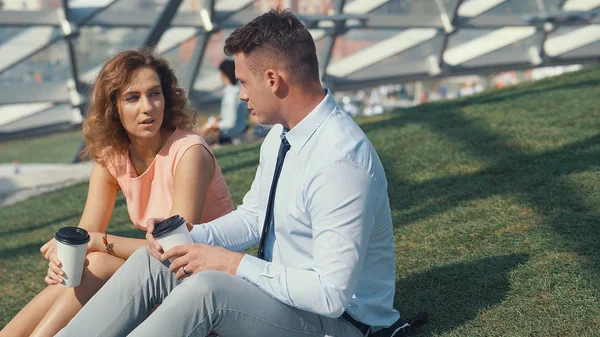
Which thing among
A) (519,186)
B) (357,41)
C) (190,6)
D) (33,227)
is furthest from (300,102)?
(357,41)

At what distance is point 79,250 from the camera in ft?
8.06

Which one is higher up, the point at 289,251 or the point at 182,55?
the point at 289,251

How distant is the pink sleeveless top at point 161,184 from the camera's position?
292 cm

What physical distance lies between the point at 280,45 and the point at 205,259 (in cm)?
64

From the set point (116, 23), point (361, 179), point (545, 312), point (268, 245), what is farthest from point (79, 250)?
point (116, 23)

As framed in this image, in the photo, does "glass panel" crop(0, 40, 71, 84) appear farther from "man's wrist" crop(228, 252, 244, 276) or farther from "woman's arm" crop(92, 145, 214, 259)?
"man's wrist" crop(228, 252, 244, 276)

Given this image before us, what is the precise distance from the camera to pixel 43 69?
9.73m

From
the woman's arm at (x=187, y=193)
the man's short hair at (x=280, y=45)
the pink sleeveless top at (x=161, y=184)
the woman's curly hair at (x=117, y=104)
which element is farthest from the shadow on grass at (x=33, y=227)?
the man's short hair at (x=280, y=45)

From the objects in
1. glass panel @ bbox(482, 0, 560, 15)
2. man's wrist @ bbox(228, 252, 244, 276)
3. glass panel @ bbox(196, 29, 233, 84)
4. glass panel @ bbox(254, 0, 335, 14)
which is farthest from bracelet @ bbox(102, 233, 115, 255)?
glass panel @ bbox(482, 0, 560, 15)

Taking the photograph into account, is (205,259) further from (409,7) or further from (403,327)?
(409,7)

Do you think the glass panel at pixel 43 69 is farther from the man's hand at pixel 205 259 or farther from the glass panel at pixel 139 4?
the man's hand at pixel 205 259

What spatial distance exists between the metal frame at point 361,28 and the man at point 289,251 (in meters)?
6.81

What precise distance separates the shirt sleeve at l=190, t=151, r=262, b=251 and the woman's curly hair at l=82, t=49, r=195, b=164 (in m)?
0.66

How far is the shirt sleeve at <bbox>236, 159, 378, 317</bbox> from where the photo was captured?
1.96 m
